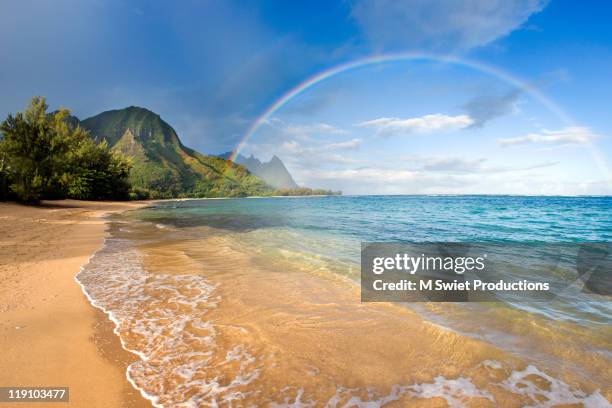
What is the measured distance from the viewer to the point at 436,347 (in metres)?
4.42

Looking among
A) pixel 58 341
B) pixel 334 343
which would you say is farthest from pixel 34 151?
pixel 334 343

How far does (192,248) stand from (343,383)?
35.1ft

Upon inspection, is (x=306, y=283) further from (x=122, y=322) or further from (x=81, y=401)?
(x=81, y=401)

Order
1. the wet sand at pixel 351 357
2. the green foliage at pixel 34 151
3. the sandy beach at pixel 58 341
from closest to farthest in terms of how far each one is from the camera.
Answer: the sandy beach at pixel 58 341
the wet sand at pixel 351 357
the green foliage at pixel 34 151

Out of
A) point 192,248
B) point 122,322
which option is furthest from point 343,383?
point 192,248

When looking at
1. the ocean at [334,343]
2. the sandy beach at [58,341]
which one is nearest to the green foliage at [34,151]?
the sandy beach at [58,341]

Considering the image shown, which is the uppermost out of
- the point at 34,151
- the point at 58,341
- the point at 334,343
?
the point at 34,151

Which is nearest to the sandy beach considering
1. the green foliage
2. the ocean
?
the ocean

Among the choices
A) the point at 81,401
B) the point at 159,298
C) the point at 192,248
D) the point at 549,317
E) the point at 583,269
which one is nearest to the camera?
the point at 81,401

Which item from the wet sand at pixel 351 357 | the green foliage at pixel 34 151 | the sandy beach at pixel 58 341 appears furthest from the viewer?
the green foliage at pixel 34 151

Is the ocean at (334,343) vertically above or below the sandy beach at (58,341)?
below

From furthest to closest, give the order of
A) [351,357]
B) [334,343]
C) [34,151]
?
[34,151] < [334,343] < [351,357]

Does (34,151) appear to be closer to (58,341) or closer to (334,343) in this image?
(58,341)

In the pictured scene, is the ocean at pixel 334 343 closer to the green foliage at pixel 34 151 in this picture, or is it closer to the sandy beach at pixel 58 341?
the sandy beach at pixel 58 341
